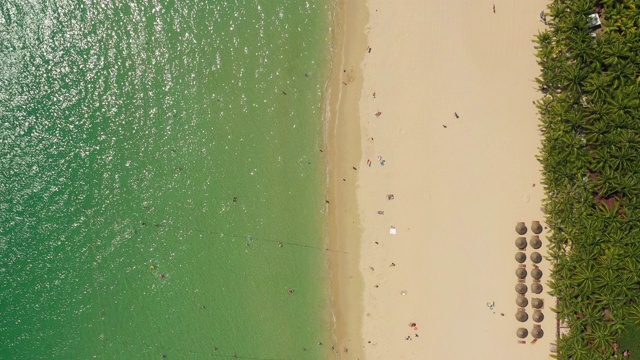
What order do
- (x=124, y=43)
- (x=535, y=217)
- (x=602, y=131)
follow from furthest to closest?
(x=124, y=43) → (x=535, y=217) → (x=602, y=131)

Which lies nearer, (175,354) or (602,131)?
(602,131)

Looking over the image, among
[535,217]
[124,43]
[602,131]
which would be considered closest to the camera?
[602,131]

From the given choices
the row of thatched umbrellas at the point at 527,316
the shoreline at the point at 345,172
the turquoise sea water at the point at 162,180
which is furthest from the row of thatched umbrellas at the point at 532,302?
the turquoise sea water at the point at 162,180

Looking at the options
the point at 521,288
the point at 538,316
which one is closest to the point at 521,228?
the point at 521,288

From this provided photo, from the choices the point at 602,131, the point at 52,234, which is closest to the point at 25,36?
the point at 52,234

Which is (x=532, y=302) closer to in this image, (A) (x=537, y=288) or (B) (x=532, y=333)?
(A) (x=537, y=288)

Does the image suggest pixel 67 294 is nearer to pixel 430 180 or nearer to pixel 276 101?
pixel 276 101

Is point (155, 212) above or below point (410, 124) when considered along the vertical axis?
below
